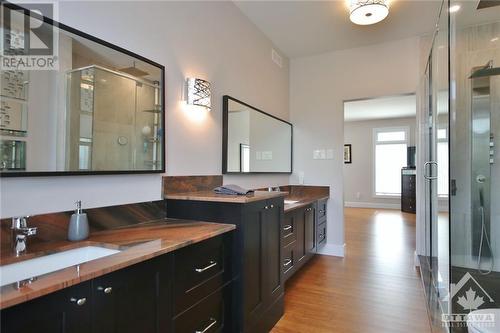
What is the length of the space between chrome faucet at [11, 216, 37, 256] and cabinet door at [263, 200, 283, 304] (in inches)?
52.2

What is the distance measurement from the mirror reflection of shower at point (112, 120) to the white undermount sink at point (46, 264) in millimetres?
415

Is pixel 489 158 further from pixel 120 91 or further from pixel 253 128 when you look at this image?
pixel 120 91

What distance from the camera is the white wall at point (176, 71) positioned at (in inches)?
54.2

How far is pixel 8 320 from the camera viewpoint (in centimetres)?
75

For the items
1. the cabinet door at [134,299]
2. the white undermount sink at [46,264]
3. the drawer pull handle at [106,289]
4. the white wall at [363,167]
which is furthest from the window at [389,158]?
the drawer pull handle at [106,289]

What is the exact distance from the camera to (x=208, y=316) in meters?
1.55

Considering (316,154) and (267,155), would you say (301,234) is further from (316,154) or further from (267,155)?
(316,154)

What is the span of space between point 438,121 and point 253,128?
68.4 inches

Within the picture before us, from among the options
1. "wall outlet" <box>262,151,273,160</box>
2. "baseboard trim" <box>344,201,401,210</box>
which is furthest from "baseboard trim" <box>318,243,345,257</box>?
"baseboard trim" <box>344,201,401,210</box>

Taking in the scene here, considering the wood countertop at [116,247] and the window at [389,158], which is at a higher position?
the window at [389,158]

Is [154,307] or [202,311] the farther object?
[202,311]

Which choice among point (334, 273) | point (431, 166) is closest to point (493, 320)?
point (431, 166)

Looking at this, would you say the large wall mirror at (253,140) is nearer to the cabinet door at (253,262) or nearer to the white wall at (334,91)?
the white wall at (334,91)
